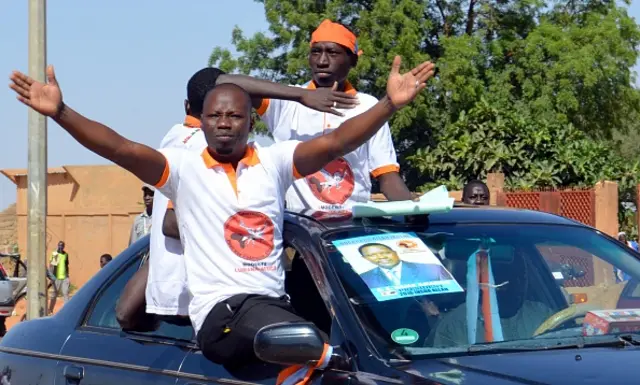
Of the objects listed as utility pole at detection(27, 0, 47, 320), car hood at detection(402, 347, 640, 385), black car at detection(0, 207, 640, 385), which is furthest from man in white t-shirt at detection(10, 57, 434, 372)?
utility pole at detection(27, 0, 47, 320)

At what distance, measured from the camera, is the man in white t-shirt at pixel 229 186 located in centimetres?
385

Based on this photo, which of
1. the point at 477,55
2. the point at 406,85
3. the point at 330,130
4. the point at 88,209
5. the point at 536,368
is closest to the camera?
the point at 536,368

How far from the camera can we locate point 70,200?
2878 cm

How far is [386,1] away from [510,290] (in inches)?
848

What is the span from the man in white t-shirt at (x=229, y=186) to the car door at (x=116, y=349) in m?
0.32

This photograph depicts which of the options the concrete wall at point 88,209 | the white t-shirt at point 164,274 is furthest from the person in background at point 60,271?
the white t-shirt at point 164,274

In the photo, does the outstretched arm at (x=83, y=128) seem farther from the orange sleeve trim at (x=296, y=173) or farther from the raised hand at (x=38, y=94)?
the orange sleeve trim at (x=296, y=173)

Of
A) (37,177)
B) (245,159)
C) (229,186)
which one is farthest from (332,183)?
(37,177)

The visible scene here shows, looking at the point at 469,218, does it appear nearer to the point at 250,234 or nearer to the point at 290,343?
the point at 250,234

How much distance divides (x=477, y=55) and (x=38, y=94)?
22917mm

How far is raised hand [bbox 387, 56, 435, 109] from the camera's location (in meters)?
3.94

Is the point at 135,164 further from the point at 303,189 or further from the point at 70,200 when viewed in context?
the point at 70,200

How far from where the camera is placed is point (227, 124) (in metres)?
4.10

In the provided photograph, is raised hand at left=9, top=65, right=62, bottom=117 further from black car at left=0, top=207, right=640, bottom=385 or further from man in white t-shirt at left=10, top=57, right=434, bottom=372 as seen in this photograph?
black car at left=0, top=207, right=640, bottom=385
